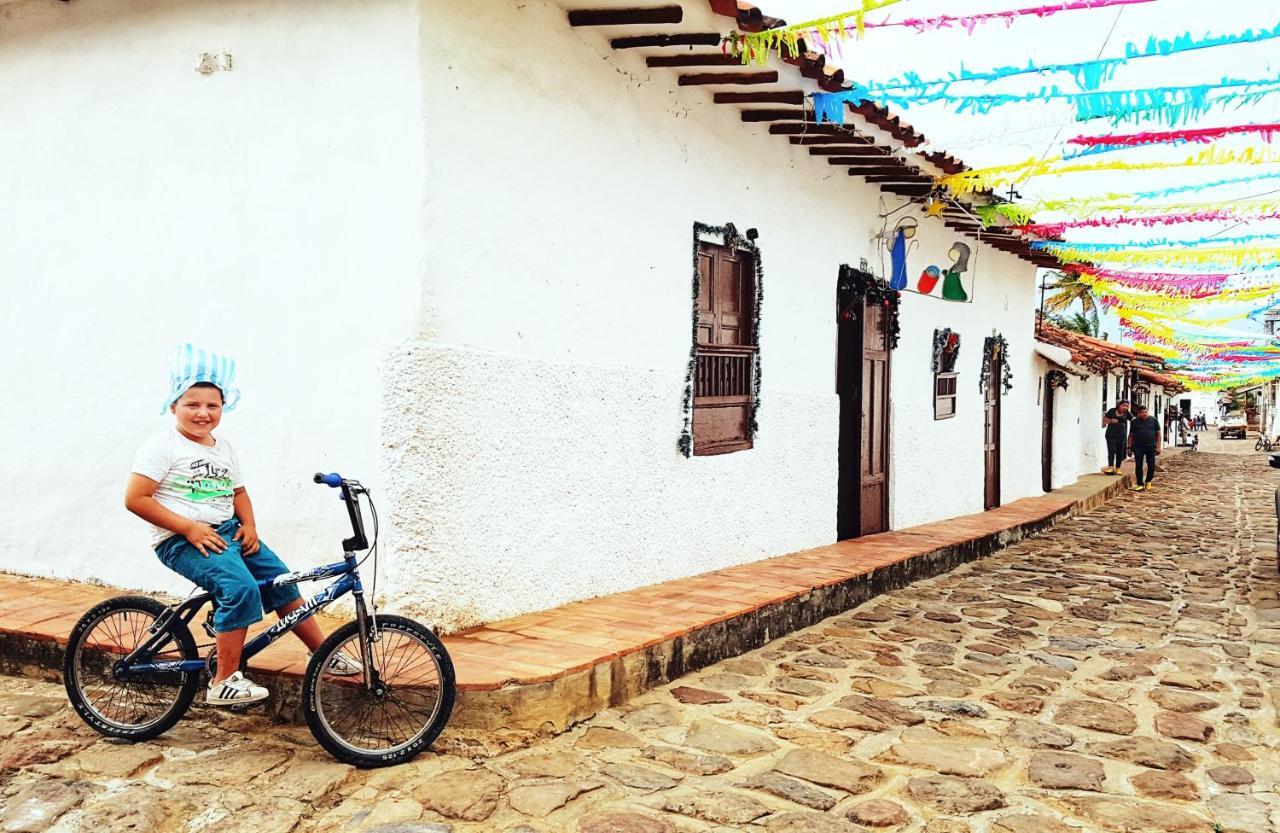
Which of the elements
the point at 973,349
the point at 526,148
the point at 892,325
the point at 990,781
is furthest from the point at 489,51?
the point at 973,349

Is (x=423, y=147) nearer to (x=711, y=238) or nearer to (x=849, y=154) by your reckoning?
(x=711, y=238)

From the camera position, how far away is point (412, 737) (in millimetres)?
3768

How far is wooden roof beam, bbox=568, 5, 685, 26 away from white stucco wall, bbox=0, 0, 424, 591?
3.78 ft

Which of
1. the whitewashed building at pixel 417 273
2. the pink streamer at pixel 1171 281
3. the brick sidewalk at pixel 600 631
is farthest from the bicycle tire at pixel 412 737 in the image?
the pink streamer at pixel 1171 281

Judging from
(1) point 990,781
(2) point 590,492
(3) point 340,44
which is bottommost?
(1) point 990,781

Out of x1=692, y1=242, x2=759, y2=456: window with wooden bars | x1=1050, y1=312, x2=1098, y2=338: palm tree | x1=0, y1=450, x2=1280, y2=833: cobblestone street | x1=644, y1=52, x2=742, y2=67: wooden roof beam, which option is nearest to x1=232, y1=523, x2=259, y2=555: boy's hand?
x1=0, y1=450, x2=1280, y2=833: cobblestone street

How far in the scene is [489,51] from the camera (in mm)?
4977

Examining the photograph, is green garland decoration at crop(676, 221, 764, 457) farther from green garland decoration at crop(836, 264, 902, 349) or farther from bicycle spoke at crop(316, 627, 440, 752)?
bicycle spoke at crop(316, 627, 440, 752)

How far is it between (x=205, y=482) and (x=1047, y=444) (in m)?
16.4

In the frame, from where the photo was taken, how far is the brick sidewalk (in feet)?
13.3

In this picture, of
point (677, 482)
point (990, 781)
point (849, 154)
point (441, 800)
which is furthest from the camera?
Result: point (849, 154)

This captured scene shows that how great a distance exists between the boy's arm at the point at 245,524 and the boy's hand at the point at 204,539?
0.56 ft

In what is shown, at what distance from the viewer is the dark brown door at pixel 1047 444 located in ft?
56.5

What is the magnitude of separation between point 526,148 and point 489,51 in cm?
51
